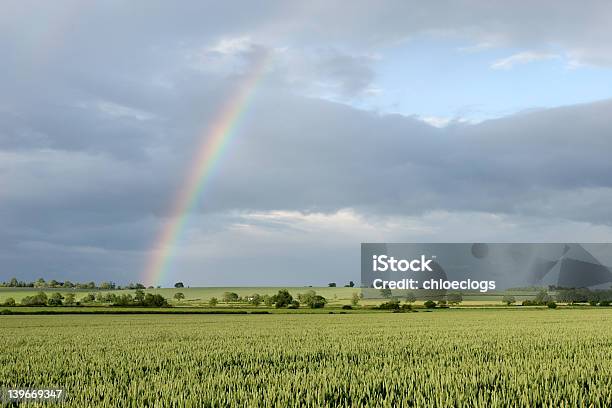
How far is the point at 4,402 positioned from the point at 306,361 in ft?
34.3

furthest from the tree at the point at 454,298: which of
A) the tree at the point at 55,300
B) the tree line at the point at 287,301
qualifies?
the tree at the point at 55,300

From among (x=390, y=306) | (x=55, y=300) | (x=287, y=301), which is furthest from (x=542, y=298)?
(x=55, y=300)

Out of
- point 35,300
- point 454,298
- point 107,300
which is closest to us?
point 454,298

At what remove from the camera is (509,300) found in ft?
430

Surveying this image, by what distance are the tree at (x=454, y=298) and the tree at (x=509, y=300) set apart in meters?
10.0

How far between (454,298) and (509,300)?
40.8ft

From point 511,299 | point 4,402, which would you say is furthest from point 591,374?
point 511,299

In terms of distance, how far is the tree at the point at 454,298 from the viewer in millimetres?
133475

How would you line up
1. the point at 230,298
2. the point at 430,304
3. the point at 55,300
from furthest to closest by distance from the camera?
the point at 230,298
the point at 55,300
the point at 430,304

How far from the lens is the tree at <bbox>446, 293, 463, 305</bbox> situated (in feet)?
438

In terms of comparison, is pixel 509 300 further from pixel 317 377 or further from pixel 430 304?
pixel 317 377

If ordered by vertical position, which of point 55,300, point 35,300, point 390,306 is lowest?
point 55,300

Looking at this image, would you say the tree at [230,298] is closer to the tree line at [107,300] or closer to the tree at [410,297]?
the tree line at [107,300]

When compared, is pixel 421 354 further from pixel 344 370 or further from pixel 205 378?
pixel 205 378
